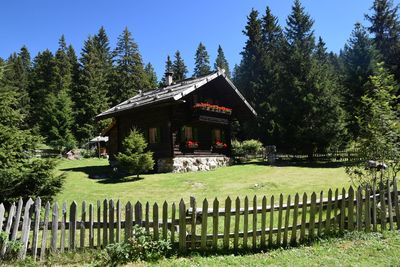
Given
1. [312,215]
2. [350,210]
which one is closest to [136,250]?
[312,215]

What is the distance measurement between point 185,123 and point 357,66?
67.2 feet

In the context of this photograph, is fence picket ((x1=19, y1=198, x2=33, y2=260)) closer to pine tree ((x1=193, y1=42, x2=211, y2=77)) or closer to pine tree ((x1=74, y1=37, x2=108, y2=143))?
pine tree ((x1=74, y1=37, x2=108, y2=143))

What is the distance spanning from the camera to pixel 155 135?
83.7 ft

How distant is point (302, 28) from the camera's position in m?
39.7

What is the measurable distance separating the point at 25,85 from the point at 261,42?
4742 cm

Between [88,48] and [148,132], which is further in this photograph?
[88,48]

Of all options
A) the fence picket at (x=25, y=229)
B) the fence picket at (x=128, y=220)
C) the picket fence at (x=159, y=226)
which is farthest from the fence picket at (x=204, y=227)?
the fence picket at (x=25, y=229)

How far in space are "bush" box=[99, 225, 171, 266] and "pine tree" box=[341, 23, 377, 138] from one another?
30456 millimetres

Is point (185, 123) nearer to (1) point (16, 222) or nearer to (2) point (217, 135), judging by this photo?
(2) point (217, 135)

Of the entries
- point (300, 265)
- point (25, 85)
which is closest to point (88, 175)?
point (300, 265)

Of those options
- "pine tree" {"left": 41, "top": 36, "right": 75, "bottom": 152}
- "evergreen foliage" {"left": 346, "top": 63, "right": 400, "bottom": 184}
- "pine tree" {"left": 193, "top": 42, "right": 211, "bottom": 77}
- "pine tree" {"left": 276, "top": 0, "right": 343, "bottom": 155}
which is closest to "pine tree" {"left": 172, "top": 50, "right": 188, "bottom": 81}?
"pine tree" {"left": 193, "top": 42, "right": 211, "bottom": 77}

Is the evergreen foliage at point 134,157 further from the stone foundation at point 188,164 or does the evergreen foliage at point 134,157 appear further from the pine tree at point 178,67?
the pine tree at point 178,67

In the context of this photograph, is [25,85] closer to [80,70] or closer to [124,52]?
[80,70]

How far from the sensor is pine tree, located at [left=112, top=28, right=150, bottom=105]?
5953 centimetres
